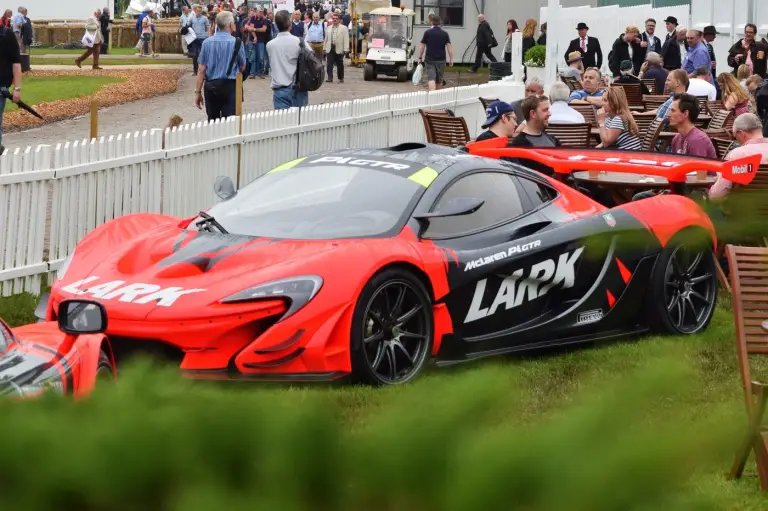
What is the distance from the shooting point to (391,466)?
70 centimetres

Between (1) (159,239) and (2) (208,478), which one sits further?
(1) (159,239)

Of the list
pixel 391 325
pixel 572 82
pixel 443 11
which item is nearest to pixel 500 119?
pixel 391 325

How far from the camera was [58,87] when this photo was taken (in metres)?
30.7

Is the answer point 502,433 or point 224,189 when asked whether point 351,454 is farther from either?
point 224,189

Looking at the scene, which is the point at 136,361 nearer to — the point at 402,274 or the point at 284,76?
the point at 402,274

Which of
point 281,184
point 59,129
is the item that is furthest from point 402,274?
point 59,129

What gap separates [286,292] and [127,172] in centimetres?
395

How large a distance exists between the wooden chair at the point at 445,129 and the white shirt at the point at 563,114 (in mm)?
1034

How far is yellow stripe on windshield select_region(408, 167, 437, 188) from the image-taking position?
24.7ft

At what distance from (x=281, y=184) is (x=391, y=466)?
7.14 metres

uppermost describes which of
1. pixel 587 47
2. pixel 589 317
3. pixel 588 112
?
pixel 587 47

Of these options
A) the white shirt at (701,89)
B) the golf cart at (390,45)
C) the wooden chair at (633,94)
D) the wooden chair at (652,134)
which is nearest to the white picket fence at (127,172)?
the wooden chair at (652,134)

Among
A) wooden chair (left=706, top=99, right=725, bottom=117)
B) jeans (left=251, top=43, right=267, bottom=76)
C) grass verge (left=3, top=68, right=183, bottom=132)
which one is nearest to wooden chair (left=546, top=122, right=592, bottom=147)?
wooden chair (left=706, top=99, right=725, bottom=117)

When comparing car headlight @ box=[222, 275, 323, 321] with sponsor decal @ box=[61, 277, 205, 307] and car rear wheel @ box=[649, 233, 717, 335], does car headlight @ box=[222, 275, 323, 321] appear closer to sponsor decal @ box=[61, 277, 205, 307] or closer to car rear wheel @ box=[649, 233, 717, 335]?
sponsor decal @ box=[61, 277, 205, 307]
